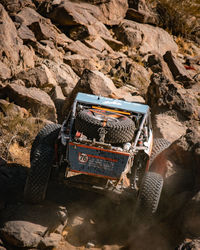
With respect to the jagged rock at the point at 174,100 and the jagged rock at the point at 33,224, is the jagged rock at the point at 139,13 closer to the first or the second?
the jagged rock at the point at 174,100

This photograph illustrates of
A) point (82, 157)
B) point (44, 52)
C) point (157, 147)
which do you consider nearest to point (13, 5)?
point (44, 52)

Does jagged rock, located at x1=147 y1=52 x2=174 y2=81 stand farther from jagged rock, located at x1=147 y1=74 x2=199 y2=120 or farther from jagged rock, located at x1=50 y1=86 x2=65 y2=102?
jagged rock, located at x1=50 y1=86 x2=65 y2=102

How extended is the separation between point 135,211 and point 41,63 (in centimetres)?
736

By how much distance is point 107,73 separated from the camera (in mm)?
12625

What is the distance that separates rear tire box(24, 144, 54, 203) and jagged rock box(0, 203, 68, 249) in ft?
0.81

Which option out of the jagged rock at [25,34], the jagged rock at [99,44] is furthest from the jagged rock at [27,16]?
the jagged rock at [99,44]

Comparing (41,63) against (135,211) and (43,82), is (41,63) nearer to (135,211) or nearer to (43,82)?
(43,82)

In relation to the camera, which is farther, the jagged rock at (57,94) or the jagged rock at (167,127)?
the jagged rock at (57,94)

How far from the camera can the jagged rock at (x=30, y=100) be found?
777cm

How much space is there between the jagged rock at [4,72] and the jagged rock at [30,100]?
639mm

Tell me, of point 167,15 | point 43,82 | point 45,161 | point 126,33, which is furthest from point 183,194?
point 167,15

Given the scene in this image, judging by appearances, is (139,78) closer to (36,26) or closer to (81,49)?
(81,49)

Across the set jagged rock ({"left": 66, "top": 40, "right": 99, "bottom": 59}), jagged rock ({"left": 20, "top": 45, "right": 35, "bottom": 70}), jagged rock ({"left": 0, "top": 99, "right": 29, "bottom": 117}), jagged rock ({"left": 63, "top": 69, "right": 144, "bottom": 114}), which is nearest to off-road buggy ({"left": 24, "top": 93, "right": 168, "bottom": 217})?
jagged rock ({"left": 0, "top": 99, "right": 29, "bottom": 117})

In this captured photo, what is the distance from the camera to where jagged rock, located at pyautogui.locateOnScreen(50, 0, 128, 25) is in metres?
13.7
